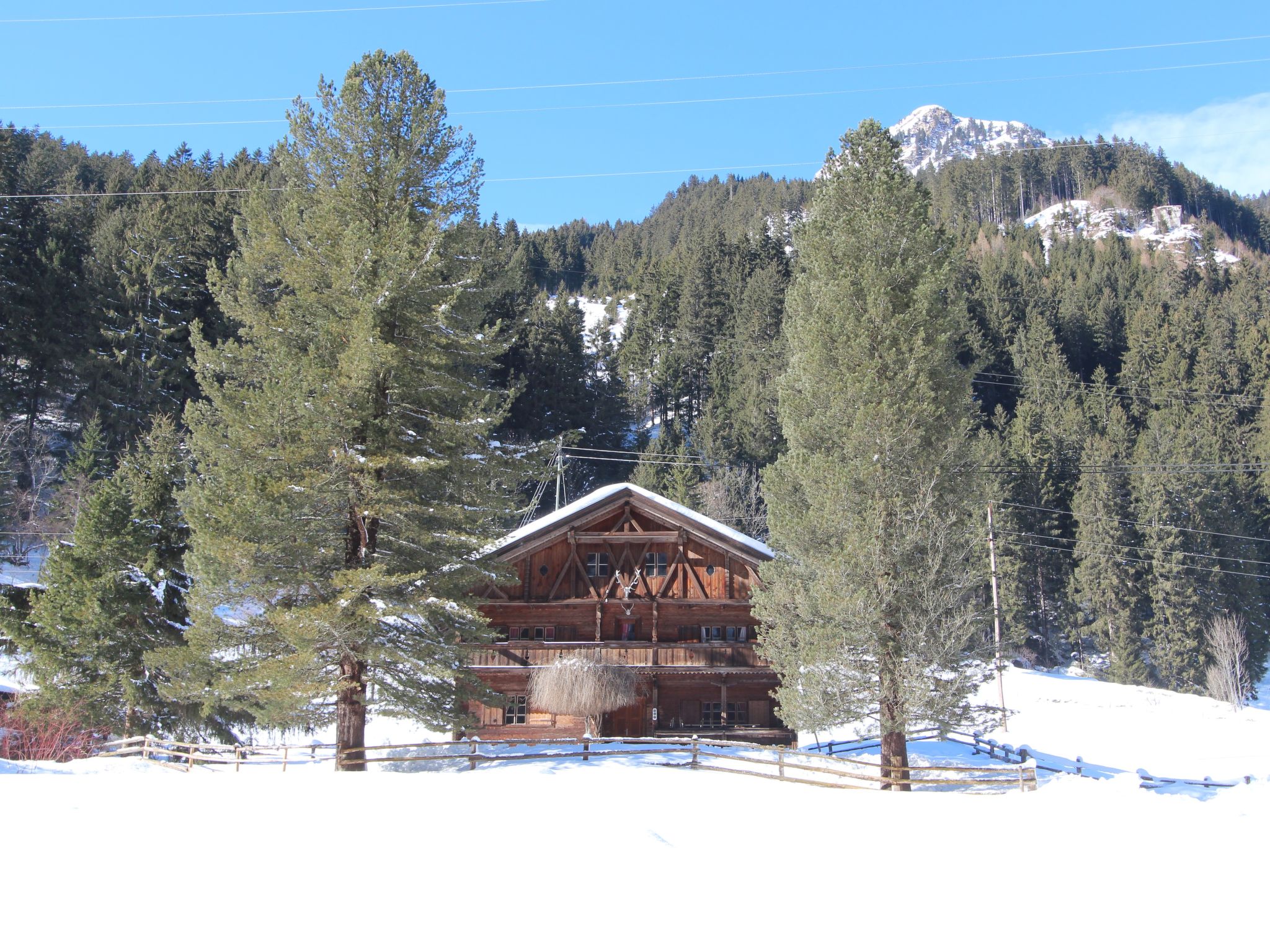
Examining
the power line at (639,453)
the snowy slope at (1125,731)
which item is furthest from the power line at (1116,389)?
the snowy slope at (1125,731)

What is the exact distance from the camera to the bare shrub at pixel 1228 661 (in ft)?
136

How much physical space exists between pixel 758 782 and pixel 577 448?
4010cm

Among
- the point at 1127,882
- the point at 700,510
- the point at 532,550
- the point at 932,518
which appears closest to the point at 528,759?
the point at 532,550

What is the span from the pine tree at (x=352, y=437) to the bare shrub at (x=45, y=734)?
6151 mm

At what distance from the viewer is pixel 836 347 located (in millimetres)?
17859

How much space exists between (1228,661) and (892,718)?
118ft

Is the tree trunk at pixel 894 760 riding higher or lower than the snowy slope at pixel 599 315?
lower

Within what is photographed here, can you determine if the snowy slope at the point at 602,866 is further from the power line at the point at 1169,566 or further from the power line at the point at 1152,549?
the power line at the point at 1152,549

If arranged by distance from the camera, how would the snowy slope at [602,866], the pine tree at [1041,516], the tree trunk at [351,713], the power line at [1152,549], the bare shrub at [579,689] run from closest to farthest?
the snowy slope at [602,866], the tree trunk at [351,713], the bare shrub at [579,689], the power line at [1152,549], the pine tree at [1041,516]

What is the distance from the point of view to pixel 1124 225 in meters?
138

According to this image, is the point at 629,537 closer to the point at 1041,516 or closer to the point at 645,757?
the point at 645,757

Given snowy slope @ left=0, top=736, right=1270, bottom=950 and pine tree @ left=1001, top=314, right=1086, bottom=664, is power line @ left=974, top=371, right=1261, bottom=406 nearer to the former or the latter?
pine tree @ left=1001, top=314, right=1086, bottom=664

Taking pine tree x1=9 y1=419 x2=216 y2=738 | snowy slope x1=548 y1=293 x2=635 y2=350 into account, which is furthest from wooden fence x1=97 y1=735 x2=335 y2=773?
snowy slope x1=548 y1=293 x2=635 y2=350

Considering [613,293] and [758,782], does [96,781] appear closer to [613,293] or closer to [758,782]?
[758,782]
